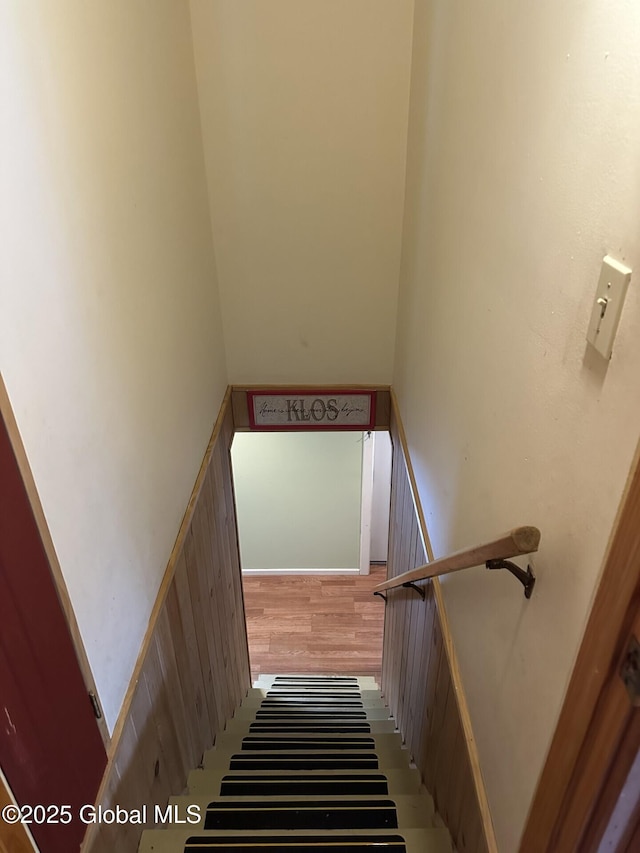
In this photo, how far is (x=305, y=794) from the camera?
197cm

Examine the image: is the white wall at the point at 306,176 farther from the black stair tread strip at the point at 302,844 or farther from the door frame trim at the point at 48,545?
the black stair tread strip at the point at 302,844

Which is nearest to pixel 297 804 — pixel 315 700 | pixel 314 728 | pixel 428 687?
pixel 428 687

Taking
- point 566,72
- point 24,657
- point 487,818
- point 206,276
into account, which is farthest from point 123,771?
point 206,276

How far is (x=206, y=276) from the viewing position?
260 centimetres

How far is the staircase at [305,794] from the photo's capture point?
5.15 feet

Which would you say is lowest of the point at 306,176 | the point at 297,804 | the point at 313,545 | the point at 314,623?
the point at 314,623

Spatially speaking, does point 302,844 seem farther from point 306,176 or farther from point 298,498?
point 298,498

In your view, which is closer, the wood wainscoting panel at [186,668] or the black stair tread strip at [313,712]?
the wood wainscoting panel at [186,668]

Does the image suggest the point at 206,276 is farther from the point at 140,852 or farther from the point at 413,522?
the point at 140,852

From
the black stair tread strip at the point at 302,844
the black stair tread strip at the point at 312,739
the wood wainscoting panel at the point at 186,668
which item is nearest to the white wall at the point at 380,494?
the wood wainscoting panel at the point at 186,668

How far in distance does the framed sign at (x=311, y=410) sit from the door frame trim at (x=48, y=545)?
2.13m

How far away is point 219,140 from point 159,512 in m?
1.77

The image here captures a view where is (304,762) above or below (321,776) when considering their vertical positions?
below

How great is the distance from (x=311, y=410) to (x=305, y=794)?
1.97 metres
